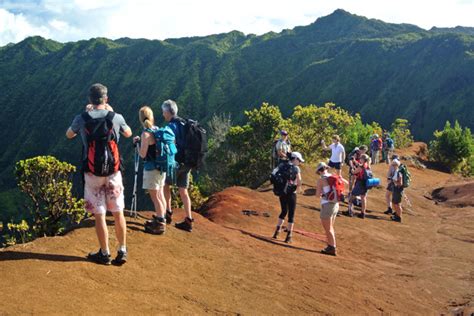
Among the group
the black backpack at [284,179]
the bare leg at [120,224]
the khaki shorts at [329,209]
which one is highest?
the black backpack at [284,179]

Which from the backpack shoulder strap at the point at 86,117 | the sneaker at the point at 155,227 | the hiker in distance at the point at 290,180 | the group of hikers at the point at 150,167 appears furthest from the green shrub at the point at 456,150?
the backpack shoulder strap at the point at 86,117

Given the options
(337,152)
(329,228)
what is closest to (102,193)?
(329,228)

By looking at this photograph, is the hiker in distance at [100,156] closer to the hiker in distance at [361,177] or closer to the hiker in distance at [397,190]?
the hiker in distance at [361,177]

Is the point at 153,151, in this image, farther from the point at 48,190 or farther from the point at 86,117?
the point at 48,190

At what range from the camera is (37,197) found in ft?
41.9

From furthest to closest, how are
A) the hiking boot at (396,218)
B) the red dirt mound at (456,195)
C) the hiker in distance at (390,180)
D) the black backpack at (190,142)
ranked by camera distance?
the red dirt mound at (456,195) → the hiking boot at (396,218) → the hiker in distance at (390,180) → the black backpack at (190,142)

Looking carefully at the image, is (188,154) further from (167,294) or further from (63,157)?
(63,157)

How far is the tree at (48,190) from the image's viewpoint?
12430 mm

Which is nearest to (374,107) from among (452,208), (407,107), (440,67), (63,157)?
(407,107)

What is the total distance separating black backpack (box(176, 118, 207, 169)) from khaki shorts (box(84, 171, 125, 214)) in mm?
1845

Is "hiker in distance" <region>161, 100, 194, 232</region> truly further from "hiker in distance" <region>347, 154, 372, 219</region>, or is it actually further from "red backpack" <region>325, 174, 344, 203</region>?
"hiker in distance" <region>347, 154, 372, 219</region>

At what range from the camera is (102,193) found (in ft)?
17.3

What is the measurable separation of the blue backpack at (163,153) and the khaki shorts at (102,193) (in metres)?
1.18

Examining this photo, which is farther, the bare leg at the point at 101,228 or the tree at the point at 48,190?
the tree at the point at 48,190
